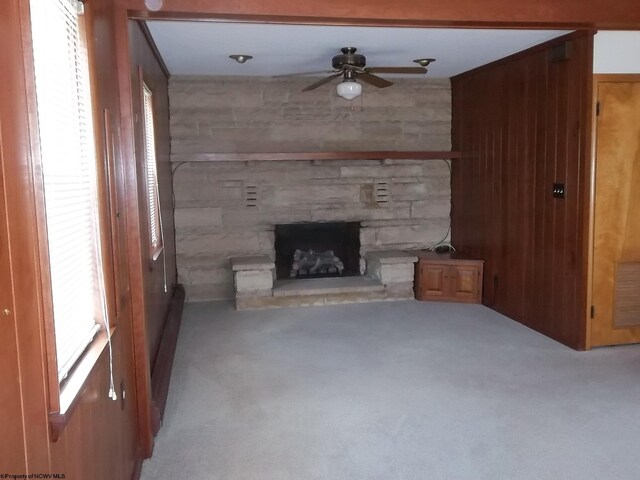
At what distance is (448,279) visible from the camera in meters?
5.66

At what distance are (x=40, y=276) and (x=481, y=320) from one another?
4.26 metres

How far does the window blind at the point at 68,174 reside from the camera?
59.5 inches

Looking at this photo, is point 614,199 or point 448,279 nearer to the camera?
point 614,199

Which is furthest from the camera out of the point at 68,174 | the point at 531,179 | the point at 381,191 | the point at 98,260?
the point at 381,191

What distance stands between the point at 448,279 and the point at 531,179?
142 centimetres

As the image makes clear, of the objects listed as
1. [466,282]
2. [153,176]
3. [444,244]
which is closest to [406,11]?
[153,176]

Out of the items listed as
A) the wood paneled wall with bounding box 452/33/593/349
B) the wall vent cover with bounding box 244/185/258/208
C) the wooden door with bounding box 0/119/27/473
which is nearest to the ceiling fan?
the wood paneled wall with bounding box 452/33/593/349

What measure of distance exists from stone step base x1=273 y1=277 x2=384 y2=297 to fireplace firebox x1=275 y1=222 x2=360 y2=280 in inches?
9.4

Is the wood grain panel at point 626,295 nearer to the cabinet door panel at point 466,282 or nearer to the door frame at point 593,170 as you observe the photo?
the door frame at point 593,170

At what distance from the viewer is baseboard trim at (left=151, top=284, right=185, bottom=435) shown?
3005 millimetres

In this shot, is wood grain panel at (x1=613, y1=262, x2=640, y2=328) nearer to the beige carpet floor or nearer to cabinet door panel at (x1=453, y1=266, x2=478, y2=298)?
the beige carpet floor

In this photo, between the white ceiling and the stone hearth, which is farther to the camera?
the stone hearth

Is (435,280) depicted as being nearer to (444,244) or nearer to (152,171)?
(444,244)

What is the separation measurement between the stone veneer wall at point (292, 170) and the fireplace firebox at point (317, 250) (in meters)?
0.12
